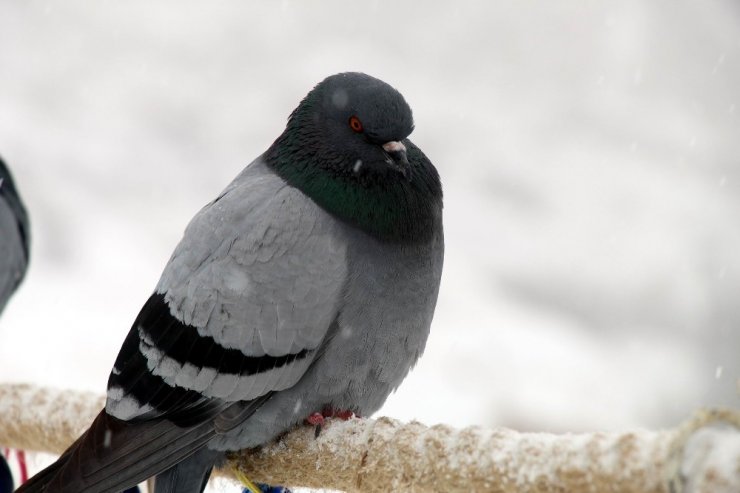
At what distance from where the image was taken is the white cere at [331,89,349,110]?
6.65 ft

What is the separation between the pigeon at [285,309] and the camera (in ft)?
5.91

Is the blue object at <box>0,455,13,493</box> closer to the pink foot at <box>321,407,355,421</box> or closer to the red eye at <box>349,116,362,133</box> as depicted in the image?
the pink foot at <box>321,407,355,421</box>

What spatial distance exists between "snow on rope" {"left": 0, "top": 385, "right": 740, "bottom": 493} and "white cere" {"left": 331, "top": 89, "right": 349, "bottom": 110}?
0.74 meters

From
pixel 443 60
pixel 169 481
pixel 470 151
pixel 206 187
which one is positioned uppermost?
pixel 443 60

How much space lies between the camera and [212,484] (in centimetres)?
230

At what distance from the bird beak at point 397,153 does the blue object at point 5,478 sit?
1310 mm

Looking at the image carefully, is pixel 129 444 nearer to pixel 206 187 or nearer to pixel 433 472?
pixel 433 472

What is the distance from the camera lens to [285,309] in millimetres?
1808

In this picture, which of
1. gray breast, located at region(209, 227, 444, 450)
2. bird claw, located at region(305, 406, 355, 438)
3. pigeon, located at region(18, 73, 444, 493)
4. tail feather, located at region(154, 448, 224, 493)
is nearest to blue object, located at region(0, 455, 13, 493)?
pigeon, located at region(18, 73, 444, 493)

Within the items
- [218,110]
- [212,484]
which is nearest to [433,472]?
[212,484]

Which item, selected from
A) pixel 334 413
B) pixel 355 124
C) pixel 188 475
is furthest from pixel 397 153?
pixel 188 475

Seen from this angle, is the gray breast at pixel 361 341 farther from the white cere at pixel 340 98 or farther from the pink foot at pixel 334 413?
the white cere at pixel 340 98

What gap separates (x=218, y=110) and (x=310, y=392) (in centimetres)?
627

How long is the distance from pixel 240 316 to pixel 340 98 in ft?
1.91
